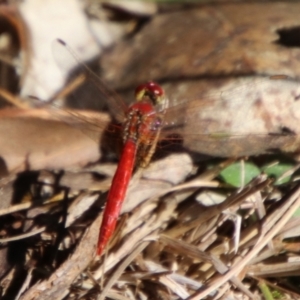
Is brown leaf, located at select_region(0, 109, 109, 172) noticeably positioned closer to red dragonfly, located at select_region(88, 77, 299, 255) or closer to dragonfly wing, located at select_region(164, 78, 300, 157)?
red dragonfly, located at select_region(88, 77, 299, 255)

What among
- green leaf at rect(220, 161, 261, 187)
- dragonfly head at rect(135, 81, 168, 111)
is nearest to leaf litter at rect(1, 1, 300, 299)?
green leaf at rect(220, 161, 261, 187)

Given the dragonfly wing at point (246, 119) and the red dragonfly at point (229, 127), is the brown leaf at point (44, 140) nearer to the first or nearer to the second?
the red dragonfly at point (229, 127)

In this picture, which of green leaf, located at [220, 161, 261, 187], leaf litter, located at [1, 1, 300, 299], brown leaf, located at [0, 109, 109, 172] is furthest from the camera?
brown leaf, located at [0, 109, 109, 172]

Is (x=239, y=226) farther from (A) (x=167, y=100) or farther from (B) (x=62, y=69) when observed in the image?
(B) (x=62, y=69)

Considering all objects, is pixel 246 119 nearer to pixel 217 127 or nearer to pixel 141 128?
pixel 217 127

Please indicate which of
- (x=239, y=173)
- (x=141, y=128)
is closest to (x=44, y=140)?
(x=141, y=128)

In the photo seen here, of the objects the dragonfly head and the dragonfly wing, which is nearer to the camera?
the dragonfly wing
